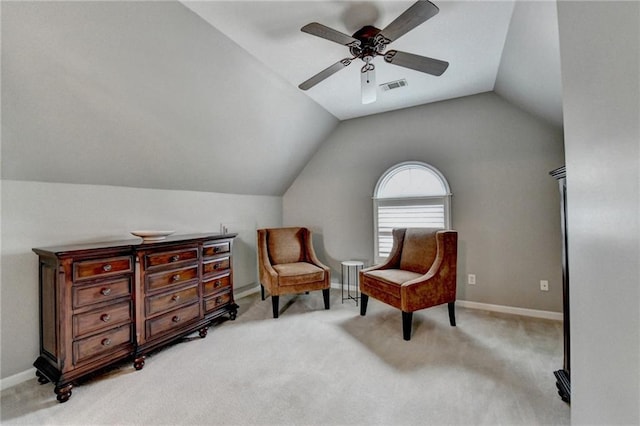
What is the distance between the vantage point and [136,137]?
2.39 m

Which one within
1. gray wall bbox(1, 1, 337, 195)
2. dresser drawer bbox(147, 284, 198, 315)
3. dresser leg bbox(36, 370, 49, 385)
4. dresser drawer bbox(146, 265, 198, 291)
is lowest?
dresser leg bbox(36, 370, 49, 385)

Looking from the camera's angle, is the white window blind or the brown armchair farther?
the white window blind

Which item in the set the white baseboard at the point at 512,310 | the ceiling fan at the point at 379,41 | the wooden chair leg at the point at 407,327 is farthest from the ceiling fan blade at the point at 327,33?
the white baseboard at the point at 512,310

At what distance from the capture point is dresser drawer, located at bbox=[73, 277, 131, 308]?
6.33 ft

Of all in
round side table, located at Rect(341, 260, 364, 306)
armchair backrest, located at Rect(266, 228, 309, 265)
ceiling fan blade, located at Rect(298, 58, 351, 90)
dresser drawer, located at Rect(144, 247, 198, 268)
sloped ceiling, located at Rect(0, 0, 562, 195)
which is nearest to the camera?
sloped ceiling, located at Rect(0, 0, 562, 195)

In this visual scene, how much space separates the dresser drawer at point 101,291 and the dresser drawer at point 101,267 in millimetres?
64

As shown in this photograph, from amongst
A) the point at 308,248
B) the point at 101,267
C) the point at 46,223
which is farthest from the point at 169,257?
the point at 308,248

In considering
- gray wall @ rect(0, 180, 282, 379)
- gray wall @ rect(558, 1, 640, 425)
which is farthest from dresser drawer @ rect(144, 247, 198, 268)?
gray wall @ rect(558, 1, 640, 425)

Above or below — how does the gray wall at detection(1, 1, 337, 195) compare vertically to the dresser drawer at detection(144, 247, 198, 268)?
above

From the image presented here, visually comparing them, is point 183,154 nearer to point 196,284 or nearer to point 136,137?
point 136,137

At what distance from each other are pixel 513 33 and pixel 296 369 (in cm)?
309

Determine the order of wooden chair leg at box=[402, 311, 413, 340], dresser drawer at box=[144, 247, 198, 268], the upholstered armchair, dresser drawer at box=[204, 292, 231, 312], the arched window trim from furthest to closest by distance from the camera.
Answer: the arched window trim
the upholstered armchair
dresser drawer at box=[204, 292, 231, 312]
wooden chair leg at box=[402, 311, 413, 340]
dresser drawer at box=[144, 247, 198, 268]

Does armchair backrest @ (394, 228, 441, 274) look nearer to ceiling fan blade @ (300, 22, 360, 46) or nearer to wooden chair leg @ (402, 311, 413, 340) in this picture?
wooden chair leg @ (402, 311, 413, 340)

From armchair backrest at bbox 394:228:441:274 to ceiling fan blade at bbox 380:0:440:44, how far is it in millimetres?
2121
